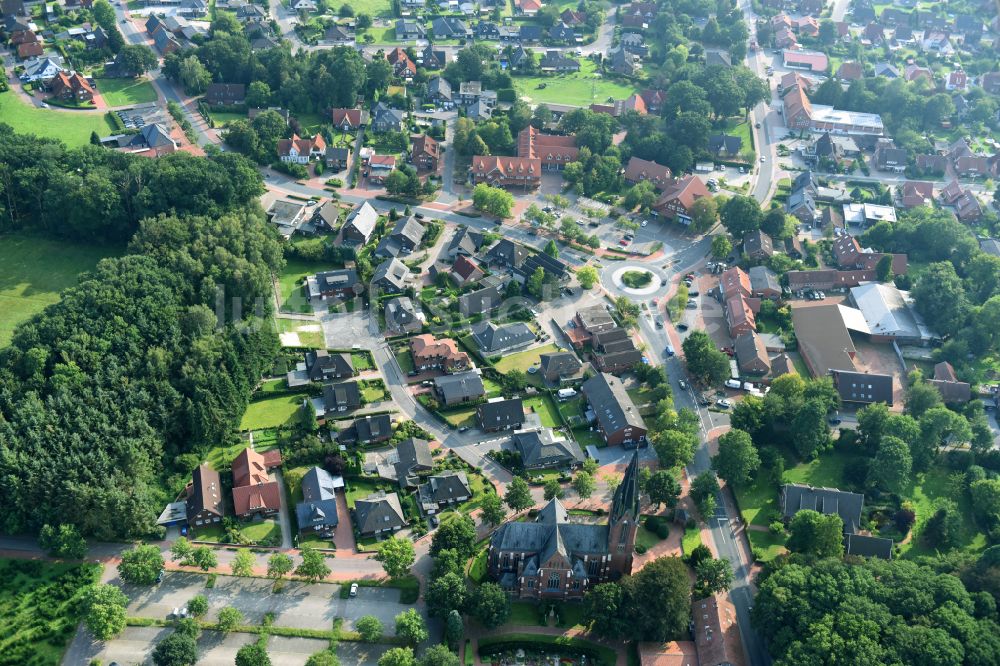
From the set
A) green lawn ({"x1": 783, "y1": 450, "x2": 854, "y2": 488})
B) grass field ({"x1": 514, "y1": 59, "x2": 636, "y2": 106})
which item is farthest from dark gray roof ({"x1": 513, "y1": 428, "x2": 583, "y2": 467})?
grass field ({"x1": 514, "y1": 59, "x2": 636, "y2": 106})

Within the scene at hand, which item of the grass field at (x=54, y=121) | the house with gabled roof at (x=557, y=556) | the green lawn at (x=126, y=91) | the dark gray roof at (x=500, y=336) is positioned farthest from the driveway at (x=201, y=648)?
the green lawn at (x=126, y=91)

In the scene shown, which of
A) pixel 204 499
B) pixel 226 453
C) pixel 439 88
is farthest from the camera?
pixel 439 88

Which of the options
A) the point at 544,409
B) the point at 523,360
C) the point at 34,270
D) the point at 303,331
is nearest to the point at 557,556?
the point at 544,409

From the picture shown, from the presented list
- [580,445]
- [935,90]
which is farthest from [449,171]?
[935,90]

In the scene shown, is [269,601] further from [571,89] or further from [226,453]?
[571,89]

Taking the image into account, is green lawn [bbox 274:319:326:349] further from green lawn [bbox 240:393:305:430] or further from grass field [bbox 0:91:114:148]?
grass field [bbox 0:91:114:148]

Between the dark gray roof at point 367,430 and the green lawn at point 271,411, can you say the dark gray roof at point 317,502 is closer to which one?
the dark gray roof at point 367,430
